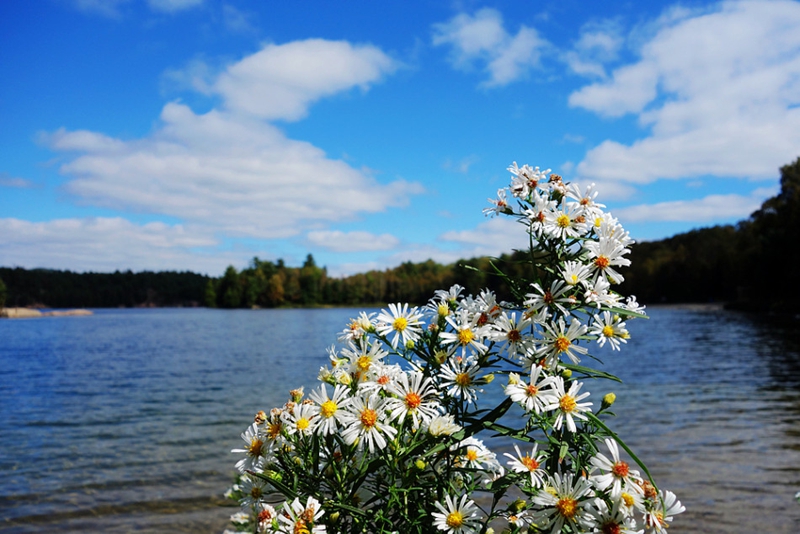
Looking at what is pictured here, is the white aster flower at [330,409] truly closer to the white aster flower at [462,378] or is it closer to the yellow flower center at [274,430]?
the yellow flower center at [274,430]

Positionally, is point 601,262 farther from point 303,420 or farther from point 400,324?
point 303,420

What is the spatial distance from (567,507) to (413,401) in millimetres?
589

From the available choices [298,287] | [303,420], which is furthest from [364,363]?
[298,287]

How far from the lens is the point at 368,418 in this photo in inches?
73.3

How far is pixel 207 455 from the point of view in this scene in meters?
11.2

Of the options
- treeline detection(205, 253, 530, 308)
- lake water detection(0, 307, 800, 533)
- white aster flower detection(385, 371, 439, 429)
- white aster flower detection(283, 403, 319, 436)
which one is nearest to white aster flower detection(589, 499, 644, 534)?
white aster flower detection(385, 371, 439, 429)

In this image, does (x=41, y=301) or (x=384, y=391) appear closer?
(x=384, y=391)

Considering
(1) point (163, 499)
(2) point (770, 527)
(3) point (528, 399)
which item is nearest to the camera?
(3) point (528, 399)

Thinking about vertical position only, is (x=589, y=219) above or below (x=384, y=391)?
above

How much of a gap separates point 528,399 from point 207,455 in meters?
10.9

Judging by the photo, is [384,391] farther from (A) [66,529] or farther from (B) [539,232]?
(A) [66,529]

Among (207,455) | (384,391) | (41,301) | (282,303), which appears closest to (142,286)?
(41,301)

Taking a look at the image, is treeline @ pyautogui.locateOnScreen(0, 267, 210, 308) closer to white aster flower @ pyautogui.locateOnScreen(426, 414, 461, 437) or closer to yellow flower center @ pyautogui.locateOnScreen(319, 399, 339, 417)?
yellow flower center @ pyautogui.locateOnScreen(319, 399, 339, 417)

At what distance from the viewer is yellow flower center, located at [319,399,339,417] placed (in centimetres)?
192
